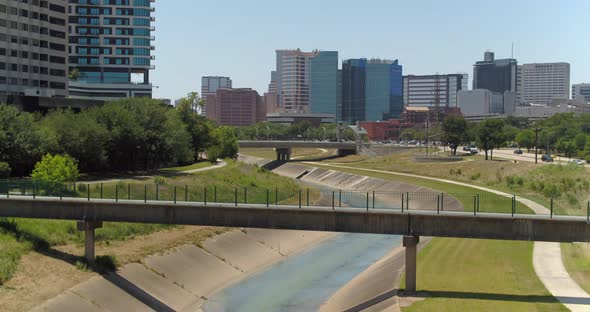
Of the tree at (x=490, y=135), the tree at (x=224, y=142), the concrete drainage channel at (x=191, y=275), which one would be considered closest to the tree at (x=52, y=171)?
the concrete drainage channel at (x=191, y=275)

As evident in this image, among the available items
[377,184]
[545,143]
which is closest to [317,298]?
[377,184]

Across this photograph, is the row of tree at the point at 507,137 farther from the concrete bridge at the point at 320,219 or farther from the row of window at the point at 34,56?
the concrete bridge at the point at 320,219

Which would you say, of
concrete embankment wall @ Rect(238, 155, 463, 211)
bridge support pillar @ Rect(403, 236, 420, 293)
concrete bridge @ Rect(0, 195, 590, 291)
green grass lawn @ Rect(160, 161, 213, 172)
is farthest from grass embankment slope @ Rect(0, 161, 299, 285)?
green grass lawn @ Rect(160, 161, 213, 172)

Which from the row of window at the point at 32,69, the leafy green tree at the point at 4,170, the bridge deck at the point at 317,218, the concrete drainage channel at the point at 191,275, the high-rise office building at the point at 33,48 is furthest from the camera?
the row of window at the point at 32,69

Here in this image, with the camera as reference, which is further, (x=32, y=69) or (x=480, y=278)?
(x=32, y=69)

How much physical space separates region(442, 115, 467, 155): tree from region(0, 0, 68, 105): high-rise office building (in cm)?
9786

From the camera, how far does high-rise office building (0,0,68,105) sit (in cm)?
14462

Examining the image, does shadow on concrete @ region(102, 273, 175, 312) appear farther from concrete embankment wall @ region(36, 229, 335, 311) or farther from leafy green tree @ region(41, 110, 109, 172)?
leafy green tree @ region(41, 110, 109, 172)

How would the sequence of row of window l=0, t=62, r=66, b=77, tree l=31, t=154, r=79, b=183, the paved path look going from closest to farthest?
the paved path → tree l=31, t=154, r=79, b=183 → row of window l=0, t=62, r=66, b=77

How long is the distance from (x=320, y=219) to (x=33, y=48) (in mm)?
120634

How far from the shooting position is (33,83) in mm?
153875

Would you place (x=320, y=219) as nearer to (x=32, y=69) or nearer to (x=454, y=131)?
(x=32, y=69)

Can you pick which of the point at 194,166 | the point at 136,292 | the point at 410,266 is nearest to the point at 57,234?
the point at 136,292

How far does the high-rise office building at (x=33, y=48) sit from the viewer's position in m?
145
